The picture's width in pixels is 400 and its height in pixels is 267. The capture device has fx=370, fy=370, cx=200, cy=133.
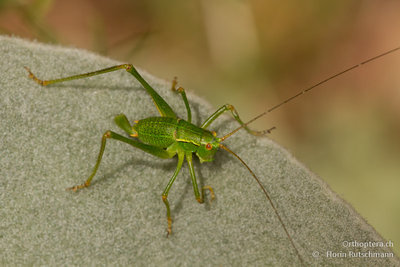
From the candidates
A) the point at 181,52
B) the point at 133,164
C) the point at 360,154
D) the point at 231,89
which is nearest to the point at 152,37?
the point at 181,52

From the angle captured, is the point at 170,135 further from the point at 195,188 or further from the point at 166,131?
the point at 195,188

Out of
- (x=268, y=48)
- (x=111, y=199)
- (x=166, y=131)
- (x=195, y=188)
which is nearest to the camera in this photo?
(x=111, y=199)

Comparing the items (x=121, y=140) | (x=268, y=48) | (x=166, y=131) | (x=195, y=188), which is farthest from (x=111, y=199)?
(x=268, y=48)

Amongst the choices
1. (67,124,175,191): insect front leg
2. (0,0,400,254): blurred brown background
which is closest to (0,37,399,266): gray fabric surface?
(67,124,175,191): insect front leg

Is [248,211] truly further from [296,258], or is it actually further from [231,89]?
[231,89]

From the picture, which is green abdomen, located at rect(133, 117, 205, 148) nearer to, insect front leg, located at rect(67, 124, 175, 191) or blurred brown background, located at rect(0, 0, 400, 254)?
insect front leg, located at rect(67, 124, 175, 191)

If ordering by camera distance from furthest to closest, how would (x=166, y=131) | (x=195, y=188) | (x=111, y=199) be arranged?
1. (x=166, y=131)
2. (x=195, y=188)
3. (x=111, y=199)

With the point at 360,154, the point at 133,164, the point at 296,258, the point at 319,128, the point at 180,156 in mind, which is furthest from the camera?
the point at 319,128
